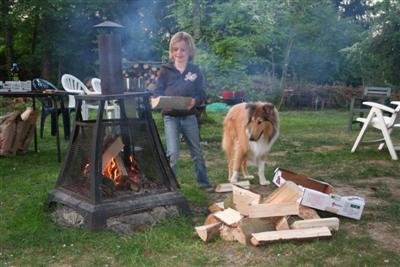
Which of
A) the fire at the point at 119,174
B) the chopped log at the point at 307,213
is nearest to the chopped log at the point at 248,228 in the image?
the chopped log at the point at 307,213

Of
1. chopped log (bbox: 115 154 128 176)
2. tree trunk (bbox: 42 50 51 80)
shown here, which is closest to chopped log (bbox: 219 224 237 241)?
chopped log (bbox: 115 154 128 176)

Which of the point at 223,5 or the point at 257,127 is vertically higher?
the point at 223,5

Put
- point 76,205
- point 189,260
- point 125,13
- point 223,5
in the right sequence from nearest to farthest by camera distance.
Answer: point 189,260 → point 76,205 → point 223,5 → point 125,13

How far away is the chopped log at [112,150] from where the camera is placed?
3865 millimetres

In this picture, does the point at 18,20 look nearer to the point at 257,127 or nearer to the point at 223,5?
the point at 223,5

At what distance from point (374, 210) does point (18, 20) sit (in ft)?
54.5

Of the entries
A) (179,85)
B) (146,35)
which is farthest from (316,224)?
(146,35)

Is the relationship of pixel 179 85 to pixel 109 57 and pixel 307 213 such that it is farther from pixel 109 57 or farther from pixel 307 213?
pixel 307 213

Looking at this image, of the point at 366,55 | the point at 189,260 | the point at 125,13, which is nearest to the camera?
the point at 189,260

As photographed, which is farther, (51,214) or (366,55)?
(366,55)

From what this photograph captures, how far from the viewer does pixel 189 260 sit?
3152mm

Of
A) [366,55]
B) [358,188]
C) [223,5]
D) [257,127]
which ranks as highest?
[223,5]

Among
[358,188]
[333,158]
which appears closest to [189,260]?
[358,188]

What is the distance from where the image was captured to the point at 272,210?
141 inches
